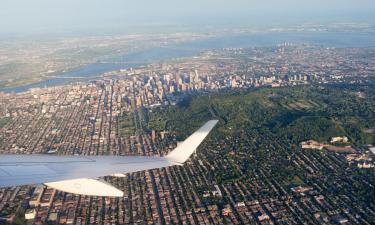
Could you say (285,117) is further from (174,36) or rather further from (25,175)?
(174,36)

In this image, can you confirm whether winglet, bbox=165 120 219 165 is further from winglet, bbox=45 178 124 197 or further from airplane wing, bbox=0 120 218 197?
winglet, bbox=45 178 124 197

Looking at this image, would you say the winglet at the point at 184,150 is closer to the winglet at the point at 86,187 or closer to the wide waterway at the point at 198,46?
the winglet at the point at 86,187

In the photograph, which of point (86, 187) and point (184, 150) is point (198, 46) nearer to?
point (184, 150)

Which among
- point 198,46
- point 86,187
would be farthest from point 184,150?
point 198,46

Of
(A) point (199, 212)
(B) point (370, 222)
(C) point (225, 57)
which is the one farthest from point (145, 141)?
(C) point (225, 57)

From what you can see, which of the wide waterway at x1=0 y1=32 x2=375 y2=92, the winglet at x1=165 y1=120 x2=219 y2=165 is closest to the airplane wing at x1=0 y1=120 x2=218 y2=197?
the winglet at x1=165 y1=120 x2=219 y2=165

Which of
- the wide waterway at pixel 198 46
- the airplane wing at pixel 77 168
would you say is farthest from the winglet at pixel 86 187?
the wide waterway at pixel 198 46
